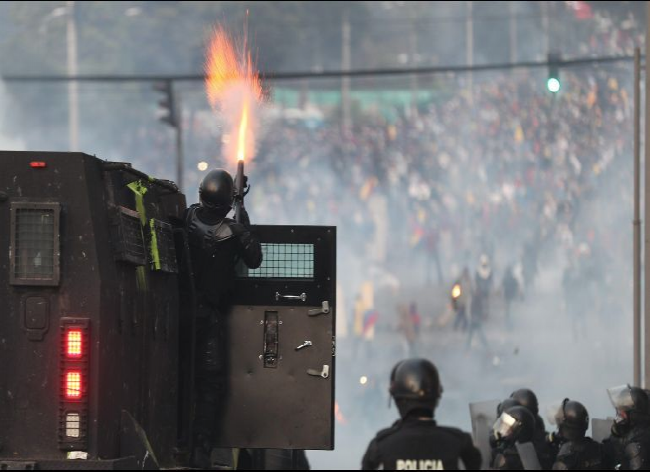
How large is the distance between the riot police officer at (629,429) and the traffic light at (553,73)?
8.29m

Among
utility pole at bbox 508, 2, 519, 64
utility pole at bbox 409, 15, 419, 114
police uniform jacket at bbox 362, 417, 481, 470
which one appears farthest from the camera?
utility pole at bbox 409, 15, 419, 114

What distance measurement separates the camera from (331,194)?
51.0 meters

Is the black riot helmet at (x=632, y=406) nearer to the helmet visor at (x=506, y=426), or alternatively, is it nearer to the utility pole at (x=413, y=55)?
the helmet visor at (x=506, y=426)

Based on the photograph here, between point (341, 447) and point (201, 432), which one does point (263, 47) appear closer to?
point (341, 447)

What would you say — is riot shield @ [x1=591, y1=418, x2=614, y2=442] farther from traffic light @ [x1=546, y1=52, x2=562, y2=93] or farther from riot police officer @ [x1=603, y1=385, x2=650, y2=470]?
traffic light @ [x1=546, y1=52, x2=562, y2=93]

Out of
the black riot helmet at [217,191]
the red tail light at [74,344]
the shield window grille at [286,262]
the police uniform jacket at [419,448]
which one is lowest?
the police uniform jacket at [419,448]

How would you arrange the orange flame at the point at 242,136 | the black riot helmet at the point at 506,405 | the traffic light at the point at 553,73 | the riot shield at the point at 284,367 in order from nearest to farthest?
the riot shield at the point at 284,367
the orange flame at the point at 242,136
the black riot helmet at the point at 506,405
the traffic light at the point at 553,73

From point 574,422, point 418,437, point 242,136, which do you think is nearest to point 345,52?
point 242,136

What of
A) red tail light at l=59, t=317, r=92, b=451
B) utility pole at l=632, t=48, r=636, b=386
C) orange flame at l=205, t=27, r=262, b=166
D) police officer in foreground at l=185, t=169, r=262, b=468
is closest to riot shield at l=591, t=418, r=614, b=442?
utility pole at l=632, t=48, r=636, b=386

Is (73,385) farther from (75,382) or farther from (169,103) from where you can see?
(169,103)

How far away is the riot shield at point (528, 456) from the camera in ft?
35.9

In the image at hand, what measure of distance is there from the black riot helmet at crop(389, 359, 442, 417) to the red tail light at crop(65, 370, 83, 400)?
200 centimetres

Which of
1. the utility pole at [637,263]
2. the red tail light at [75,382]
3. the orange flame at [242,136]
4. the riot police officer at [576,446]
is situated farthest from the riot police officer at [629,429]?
the red tail light at [75,382]

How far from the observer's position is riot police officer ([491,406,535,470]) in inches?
444
